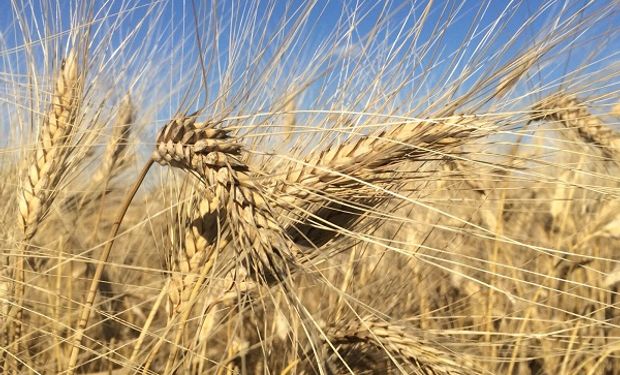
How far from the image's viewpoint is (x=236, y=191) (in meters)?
0.82

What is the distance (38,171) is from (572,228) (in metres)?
1.45

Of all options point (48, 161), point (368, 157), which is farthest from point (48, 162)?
point (368, 157)

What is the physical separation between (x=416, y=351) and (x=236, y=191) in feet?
1.29

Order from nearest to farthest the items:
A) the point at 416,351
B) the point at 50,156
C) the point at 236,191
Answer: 1. the point at 236,191
2. the point at 416,351
3. the point at 50,156

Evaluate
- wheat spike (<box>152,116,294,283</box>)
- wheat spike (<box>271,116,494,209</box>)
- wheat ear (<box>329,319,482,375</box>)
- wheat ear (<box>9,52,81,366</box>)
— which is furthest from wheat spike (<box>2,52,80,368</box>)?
wheat ear (<box>329,319,482,375</box>)

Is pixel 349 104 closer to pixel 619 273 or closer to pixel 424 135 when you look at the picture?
pixel 424 135

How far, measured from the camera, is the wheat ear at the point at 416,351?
95 centimetres

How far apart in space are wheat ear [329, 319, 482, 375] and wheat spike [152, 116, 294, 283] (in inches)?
8.3

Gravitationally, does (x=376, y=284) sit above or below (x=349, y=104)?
below

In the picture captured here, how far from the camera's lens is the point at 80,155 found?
124cm

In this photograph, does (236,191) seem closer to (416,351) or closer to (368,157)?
(368,157)

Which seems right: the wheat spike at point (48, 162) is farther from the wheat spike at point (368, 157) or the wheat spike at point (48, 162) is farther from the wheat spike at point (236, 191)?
the wheat spike at point (368, 157)

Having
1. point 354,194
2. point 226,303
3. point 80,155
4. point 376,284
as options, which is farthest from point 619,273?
point 80,155

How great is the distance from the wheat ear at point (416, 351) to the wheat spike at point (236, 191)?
0.69 feet
